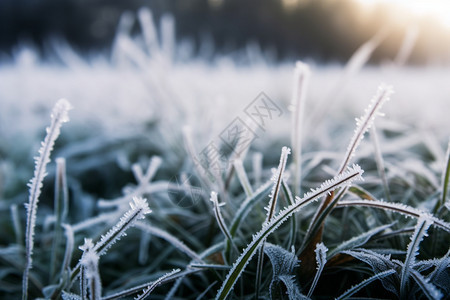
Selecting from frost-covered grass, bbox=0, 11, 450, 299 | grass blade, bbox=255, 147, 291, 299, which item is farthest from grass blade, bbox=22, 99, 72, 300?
grass blade, bbox=255, 147, 291, 299

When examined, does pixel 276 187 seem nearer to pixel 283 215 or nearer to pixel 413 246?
pixel 283 215

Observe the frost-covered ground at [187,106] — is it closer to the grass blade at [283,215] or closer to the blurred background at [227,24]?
the grass blade at [283,215]

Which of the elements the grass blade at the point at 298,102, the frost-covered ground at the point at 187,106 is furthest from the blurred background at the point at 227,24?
the grass blade at the point at 298,102

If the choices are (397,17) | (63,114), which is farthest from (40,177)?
(397,17)

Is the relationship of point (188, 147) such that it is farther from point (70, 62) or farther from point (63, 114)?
point (70, 62)

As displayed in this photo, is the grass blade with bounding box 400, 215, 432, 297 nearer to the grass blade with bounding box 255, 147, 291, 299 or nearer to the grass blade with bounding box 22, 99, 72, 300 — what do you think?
the grass blade with bounding box 255, 147, 291, 299

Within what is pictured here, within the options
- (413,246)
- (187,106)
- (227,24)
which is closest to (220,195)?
(413,246)
